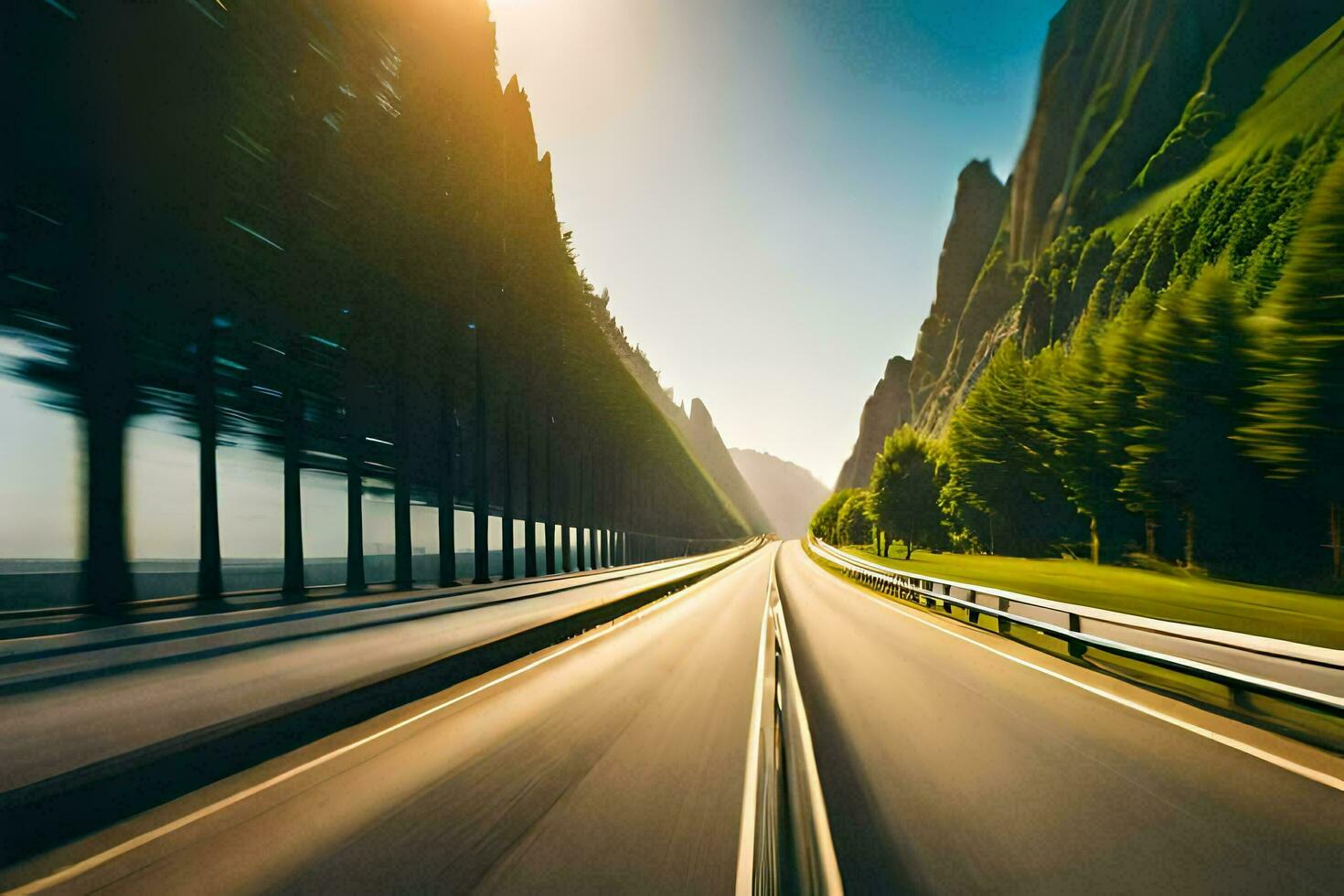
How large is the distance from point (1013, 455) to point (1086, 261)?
5957 centimetres

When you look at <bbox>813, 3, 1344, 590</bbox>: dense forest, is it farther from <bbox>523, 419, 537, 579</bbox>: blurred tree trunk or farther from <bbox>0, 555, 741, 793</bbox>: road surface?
<bbox>523, 419, 537, 579</bbox>: blurred tree trunk

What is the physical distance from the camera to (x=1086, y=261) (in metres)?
84.8

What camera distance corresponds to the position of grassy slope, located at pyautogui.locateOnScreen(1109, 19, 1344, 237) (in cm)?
6475

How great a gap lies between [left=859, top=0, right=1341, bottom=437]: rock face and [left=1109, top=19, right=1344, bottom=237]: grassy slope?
301cm

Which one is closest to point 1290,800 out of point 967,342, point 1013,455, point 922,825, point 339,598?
point 922,825

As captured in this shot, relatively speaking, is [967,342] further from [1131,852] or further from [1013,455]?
[1131,852]

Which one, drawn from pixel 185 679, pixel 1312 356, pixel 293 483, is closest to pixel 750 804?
pixel 185 679

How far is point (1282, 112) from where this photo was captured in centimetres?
7138

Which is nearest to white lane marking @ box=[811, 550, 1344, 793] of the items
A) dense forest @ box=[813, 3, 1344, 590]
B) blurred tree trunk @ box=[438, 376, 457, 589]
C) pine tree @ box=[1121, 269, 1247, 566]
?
dense forest @ box=[813, 3, 1344, 590]

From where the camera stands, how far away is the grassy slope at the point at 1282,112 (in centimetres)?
6475

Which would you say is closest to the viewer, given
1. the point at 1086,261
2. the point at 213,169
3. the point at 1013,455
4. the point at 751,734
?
Result: the point at 751,734

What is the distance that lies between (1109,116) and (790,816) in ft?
443

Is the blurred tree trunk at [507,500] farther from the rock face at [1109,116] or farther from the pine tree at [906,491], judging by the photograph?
the rock face at [1109,116]

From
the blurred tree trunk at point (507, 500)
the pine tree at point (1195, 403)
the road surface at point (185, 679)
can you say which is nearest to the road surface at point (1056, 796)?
the road surface at point (185, 679)
